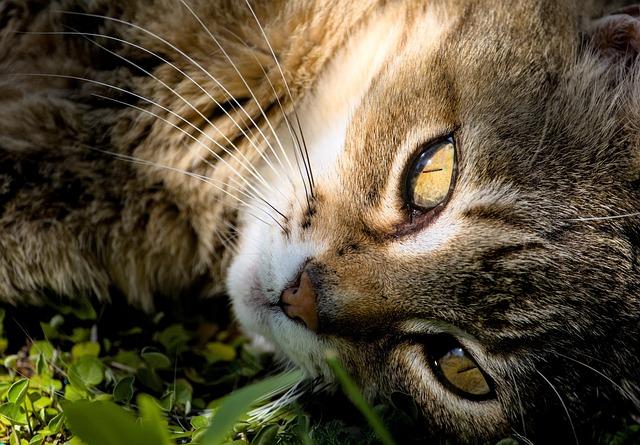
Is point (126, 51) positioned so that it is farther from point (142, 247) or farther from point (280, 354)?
point (280, 354)

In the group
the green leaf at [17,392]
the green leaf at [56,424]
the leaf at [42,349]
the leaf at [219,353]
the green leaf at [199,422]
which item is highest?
the leaf at [42,349]

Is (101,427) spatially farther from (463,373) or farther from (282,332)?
(463,373)

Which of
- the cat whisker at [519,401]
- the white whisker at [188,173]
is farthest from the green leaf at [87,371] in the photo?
the cat whisker at [519,401]

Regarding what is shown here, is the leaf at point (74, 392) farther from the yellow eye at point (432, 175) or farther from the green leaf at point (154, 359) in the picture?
the yellow eye at point (432, 175)

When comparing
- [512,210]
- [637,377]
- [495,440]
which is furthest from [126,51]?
[637,377]

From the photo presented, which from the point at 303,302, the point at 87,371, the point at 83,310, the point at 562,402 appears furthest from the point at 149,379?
the point at 562,402

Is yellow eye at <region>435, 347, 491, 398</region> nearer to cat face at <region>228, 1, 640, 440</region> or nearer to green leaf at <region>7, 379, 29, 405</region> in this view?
cat face at <region>228, 1, 640, 440</region>

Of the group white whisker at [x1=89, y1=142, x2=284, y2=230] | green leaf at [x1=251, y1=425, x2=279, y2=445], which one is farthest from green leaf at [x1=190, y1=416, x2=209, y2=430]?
white whisker at [x1=89, y1=142, x2=284, y2=230]
